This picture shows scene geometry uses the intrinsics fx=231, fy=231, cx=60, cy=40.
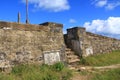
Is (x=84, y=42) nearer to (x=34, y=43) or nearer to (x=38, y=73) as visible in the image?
(x=34, y=43)

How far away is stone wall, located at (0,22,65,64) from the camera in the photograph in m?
8.75

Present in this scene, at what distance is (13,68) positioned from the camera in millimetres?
8750

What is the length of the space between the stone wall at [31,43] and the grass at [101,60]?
2.17 meters

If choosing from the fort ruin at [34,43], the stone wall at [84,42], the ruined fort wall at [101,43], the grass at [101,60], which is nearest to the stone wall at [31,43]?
the fort ruin at [34,43]

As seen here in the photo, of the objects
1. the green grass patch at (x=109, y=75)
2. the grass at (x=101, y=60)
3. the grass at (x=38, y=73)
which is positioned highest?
the grass at (x=101, y=60)

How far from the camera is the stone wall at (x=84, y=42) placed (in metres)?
13.4

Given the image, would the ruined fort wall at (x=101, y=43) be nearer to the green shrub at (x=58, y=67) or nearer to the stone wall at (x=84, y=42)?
Result: the stone wall at (x=84, y=42)

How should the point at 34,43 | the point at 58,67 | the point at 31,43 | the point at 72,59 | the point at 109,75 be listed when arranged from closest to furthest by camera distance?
the point at 31,43 < the point at 34,43 < the point at 58,67 < the point at 109,75 < the point at 72,59

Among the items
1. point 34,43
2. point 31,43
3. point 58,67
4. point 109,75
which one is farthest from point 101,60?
point 31,43

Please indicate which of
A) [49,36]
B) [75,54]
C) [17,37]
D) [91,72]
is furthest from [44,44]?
[75,54]

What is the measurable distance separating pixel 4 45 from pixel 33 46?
1462 millimetres

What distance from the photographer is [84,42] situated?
13.6 meters

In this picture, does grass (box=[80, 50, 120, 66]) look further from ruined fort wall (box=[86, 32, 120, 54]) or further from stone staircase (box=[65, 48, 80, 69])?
ruined fort wall (box=[86, 32, 120, 54])

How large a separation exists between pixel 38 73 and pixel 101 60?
19.0 ft
